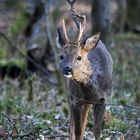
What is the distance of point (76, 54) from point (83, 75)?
1.08 feet

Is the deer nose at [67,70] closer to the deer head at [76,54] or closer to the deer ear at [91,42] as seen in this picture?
the deer head at [76,54]

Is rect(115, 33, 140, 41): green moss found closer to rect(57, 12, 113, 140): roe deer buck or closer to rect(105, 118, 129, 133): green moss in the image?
rect(105, 118, 129, 133): green moss

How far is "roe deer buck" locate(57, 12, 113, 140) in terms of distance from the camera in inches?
305

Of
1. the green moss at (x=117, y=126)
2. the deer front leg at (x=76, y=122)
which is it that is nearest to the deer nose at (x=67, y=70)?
the deer front leg at (x=76, y=122)

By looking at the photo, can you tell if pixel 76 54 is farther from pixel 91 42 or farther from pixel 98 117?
pixel 98 117

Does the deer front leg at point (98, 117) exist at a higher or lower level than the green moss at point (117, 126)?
higher

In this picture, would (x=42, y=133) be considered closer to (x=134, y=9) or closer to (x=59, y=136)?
(x=59, y=136)

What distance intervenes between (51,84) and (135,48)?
604cm

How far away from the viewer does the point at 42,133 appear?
29.0 ft

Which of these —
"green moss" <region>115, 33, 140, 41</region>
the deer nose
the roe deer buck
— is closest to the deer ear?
the roe deer buck

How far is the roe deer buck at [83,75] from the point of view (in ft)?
25.4

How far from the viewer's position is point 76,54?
7746 mm

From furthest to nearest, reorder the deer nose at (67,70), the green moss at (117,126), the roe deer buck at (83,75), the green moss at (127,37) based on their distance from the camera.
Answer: the green moss at (127,37) < the green moss at (117,126) < the roe deer buck at (83,75) < the deer nose at (67,70)

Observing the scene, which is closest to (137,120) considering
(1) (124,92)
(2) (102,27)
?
(1) (124,92)
